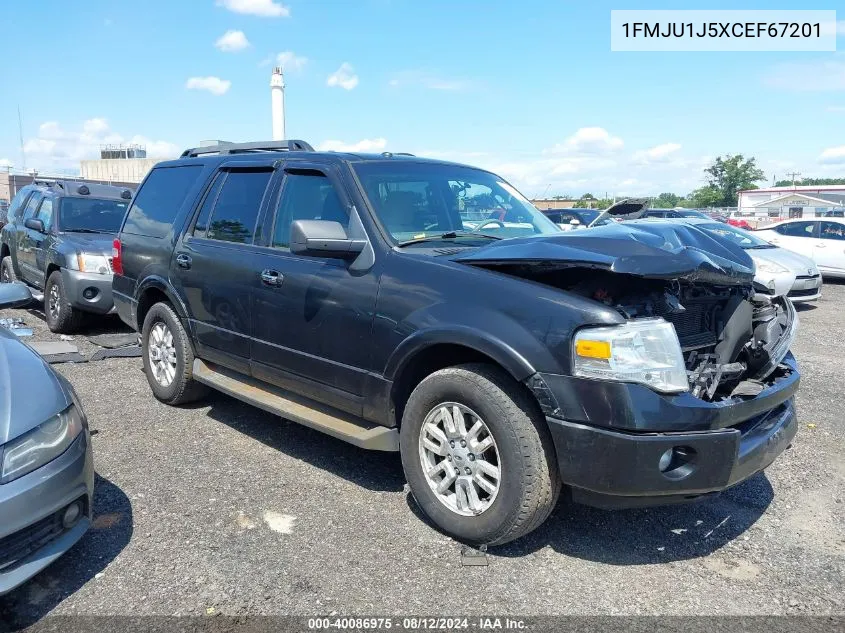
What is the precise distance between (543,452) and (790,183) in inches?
4353

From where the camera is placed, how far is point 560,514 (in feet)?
12.4

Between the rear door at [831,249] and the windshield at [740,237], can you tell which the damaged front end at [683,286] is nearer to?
the windshield at [740,237]

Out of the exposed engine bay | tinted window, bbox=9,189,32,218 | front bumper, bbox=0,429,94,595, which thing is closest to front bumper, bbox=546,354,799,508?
the exposed engine bay

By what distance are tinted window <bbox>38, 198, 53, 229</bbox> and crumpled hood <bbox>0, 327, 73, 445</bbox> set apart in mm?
6289

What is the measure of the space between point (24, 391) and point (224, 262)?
183 centimetres

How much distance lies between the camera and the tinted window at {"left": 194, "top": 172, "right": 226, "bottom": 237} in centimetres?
499

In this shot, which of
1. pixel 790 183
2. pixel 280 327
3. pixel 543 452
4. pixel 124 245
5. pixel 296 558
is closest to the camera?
pixel 543 452

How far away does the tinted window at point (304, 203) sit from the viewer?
4.09 m

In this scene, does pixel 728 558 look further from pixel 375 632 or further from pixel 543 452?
pixel 375 632

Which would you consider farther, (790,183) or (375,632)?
(790,183)

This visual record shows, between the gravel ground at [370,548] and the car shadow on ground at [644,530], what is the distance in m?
0.01

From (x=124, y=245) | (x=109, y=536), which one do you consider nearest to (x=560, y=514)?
(x=109, y=536)

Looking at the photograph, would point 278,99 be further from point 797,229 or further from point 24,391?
point 24,391

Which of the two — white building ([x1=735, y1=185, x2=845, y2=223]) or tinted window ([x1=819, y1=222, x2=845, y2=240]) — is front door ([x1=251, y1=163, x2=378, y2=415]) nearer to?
tinted window ([x1=819, y1=222, x2=845, y2=240])
